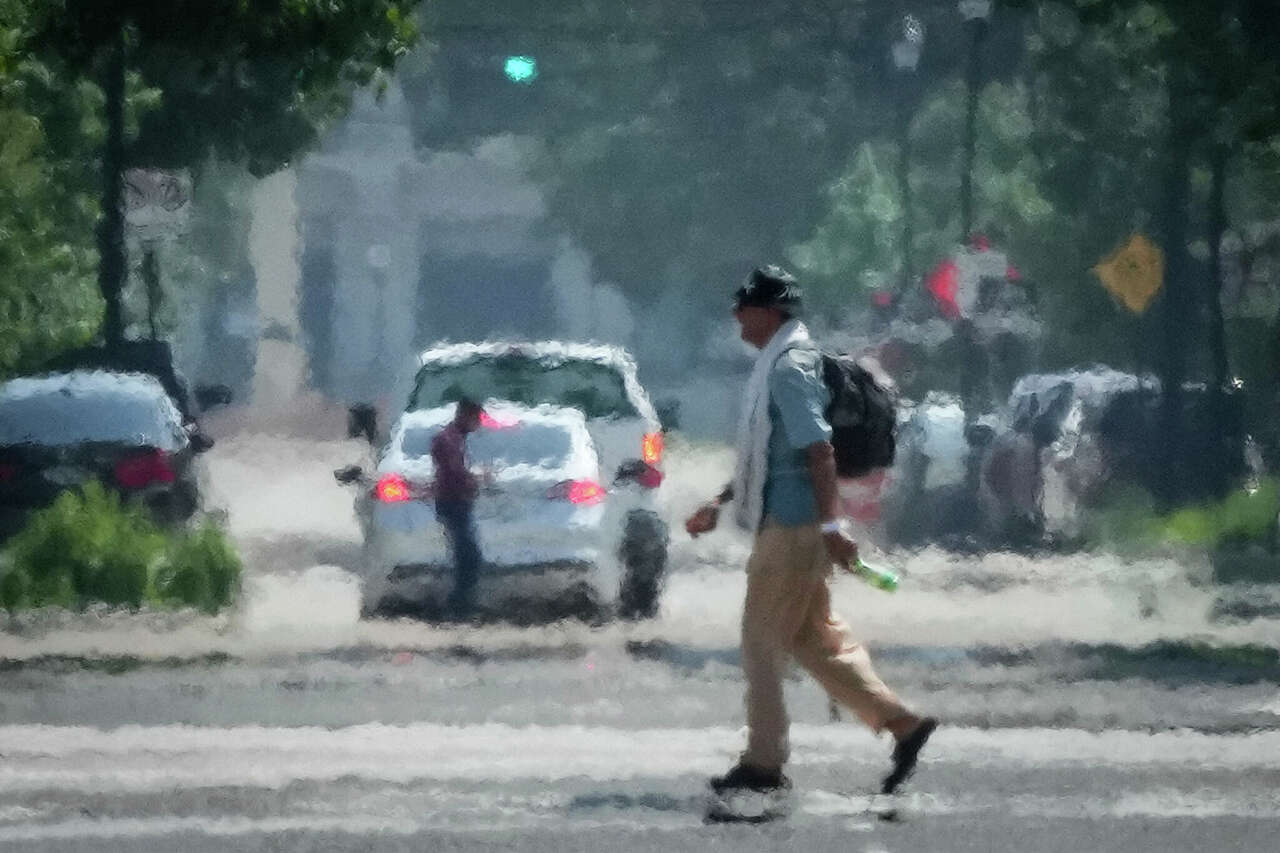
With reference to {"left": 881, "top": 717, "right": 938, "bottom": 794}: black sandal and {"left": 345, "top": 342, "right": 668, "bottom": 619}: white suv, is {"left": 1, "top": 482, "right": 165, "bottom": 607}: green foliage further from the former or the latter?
{"left": 881, "top": 717, "right": 938, "bottom": 794}: black sandal

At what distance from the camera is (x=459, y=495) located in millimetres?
18047

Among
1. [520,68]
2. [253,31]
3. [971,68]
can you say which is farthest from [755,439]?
[971,68]

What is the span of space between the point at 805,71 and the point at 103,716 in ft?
149

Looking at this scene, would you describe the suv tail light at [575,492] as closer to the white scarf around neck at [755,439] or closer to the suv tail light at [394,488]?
the suv tail light at [394,488]

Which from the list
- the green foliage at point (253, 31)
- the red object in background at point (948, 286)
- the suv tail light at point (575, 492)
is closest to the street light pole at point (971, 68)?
the red object in background at point (948, 286)

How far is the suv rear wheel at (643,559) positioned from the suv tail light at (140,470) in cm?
382

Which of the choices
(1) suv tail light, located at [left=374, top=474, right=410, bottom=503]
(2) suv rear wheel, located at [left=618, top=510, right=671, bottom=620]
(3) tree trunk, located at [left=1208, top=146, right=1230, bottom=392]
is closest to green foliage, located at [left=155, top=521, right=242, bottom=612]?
(1) suv tail light, located at [left=374, top=474, right=410, bottom=503]

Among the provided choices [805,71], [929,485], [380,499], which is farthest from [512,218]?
[380,499]

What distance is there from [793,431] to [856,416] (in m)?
0.40

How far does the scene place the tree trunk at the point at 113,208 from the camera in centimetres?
2505

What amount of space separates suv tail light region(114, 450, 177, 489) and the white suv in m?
2.15

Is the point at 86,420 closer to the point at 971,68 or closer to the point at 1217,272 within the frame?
the point at 1217,272

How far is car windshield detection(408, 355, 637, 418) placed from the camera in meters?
19.3

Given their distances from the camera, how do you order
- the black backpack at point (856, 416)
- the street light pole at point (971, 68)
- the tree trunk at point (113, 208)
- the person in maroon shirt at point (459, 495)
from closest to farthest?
1. the black backpack at point (856, 416)
2. the person in maroon shirt at point (459, 495)
3. the tree trunk at point (113, 208)
4. the street light pole at point (971, 68)
